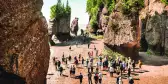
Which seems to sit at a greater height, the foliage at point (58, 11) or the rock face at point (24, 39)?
the foliage at point (58, 11)

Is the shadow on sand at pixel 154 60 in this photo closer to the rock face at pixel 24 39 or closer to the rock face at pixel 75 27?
the rock face at pixel 24 39

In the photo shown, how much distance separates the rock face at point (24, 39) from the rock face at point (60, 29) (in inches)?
2054

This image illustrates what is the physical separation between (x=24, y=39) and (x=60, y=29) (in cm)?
5649

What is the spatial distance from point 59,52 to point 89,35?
60.4 ft

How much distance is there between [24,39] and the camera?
67.8ft

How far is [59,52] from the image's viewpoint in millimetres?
61344

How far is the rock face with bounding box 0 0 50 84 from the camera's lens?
19094 millimetres

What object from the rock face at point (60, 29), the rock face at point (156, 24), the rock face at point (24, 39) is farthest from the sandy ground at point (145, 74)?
the rock face at point (60, 29)

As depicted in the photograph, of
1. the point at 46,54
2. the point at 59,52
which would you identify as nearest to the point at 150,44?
the point at 59,52

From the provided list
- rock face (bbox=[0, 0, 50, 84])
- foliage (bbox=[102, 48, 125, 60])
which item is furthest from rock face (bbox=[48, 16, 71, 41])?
rock face (bbox=[0, 0, 50, 84])

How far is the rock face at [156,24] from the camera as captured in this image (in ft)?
178

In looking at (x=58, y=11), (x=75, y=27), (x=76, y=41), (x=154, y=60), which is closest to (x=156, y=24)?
(x=154, y=60)

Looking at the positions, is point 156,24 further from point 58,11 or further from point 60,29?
point 58,11

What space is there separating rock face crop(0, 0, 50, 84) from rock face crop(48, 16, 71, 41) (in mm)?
52168
